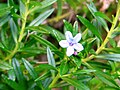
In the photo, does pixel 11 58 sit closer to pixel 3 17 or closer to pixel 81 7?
pixel 3 17

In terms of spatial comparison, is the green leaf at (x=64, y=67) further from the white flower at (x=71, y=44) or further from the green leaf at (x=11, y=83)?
the green leaf at (x=11, y=83)

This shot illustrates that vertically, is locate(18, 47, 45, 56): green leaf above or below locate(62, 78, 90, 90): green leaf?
above

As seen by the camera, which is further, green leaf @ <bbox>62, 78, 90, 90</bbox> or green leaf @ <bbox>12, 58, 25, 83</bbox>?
green leaf @ <bbox>12, 58, 25, 83</bbox>

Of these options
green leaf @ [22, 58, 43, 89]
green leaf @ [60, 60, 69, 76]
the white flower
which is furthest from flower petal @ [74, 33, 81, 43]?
green leaf @ [22, 58, 43, 89]

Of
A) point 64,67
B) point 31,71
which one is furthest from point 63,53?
point 31,71

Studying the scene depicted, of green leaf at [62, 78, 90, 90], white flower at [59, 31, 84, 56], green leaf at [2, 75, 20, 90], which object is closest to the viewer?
white flower at [59, 31, 84, 56]

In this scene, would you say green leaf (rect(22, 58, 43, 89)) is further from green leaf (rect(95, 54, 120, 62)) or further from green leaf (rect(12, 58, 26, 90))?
green leaf (rect(95, 54, 120, 62))

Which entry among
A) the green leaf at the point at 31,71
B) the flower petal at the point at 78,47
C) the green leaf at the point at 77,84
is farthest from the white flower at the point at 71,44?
the green leaf at the point at 31,71

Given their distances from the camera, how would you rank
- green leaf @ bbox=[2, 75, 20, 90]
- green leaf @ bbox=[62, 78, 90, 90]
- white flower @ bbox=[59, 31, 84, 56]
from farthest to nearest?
green leaf @ bbox=[2, 75, 20, 90] < green leaf @ bbox=[62, 78, 90, 90] < white flower @ bbox=[59, 31, 84, 56]

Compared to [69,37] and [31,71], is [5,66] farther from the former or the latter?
[69,37]
